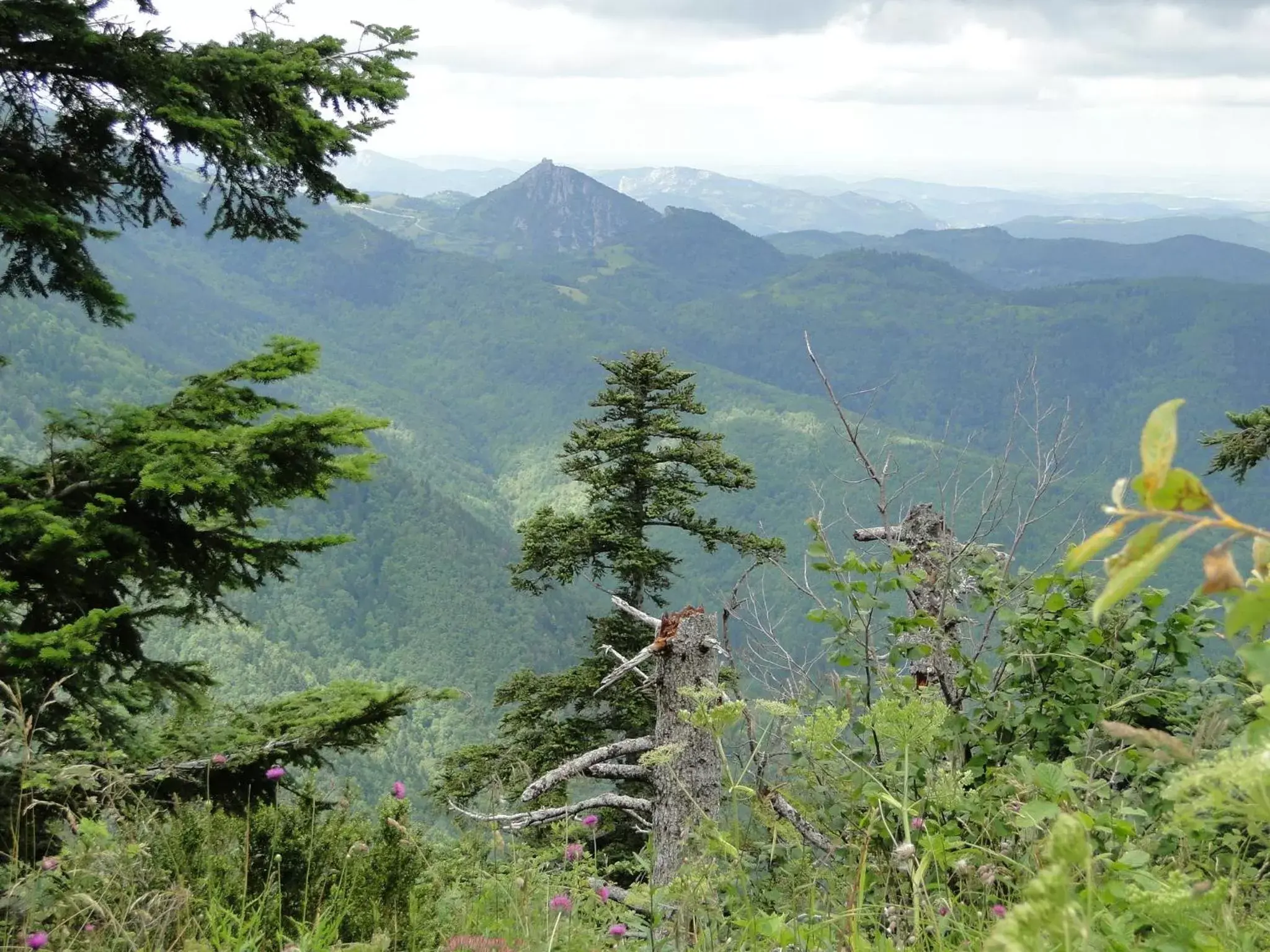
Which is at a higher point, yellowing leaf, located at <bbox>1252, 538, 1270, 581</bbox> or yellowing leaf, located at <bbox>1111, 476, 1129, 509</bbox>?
yellowing leaf, located at <bbox>1111, 476, 1129, 509</bbox>

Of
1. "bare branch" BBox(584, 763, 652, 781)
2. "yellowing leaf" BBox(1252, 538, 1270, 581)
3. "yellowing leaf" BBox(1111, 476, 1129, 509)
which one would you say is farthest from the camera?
"bare branch" BBox(584, 763, 652, 781)

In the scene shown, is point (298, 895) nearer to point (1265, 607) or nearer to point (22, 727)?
point (22, 727)

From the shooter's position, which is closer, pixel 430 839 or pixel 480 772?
pixel 430 839

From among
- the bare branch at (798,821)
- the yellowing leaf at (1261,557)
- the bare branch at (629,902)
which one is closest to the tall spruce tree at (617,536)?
the bare branch at (798,821)

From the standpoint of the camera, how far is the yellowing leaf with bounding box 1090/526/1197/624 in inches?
26.6

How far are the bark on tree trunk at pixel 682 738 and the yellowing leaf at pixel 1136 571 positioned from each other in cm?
433

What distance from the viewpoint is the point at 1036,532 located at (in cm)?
15312

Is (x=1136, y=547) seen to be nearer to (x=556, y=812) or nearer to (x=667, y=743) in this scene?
(x=667, y=743)

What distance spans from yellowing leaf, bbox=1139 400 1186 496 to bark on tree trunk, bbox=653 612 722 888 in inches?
172

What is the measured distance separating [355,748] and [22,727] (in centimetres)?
437

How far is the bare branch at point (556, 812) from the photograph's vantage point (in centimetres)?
432

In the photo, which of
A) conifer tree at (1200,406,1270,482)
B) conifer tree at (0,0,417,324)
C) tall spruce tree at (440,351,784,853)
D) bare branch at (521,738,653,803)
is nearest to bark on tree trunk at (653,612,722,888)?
bare branch at (521,738,653,803)

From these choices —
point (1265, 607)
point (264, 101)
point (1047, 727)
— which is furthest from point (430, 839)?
point (264, 101)

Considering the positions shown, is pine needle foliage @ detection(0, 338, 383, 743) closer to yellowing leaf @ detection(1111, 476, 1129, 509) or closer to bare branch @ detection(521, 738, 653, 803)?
bare branch @ detection(521, 738, 653, 803)
